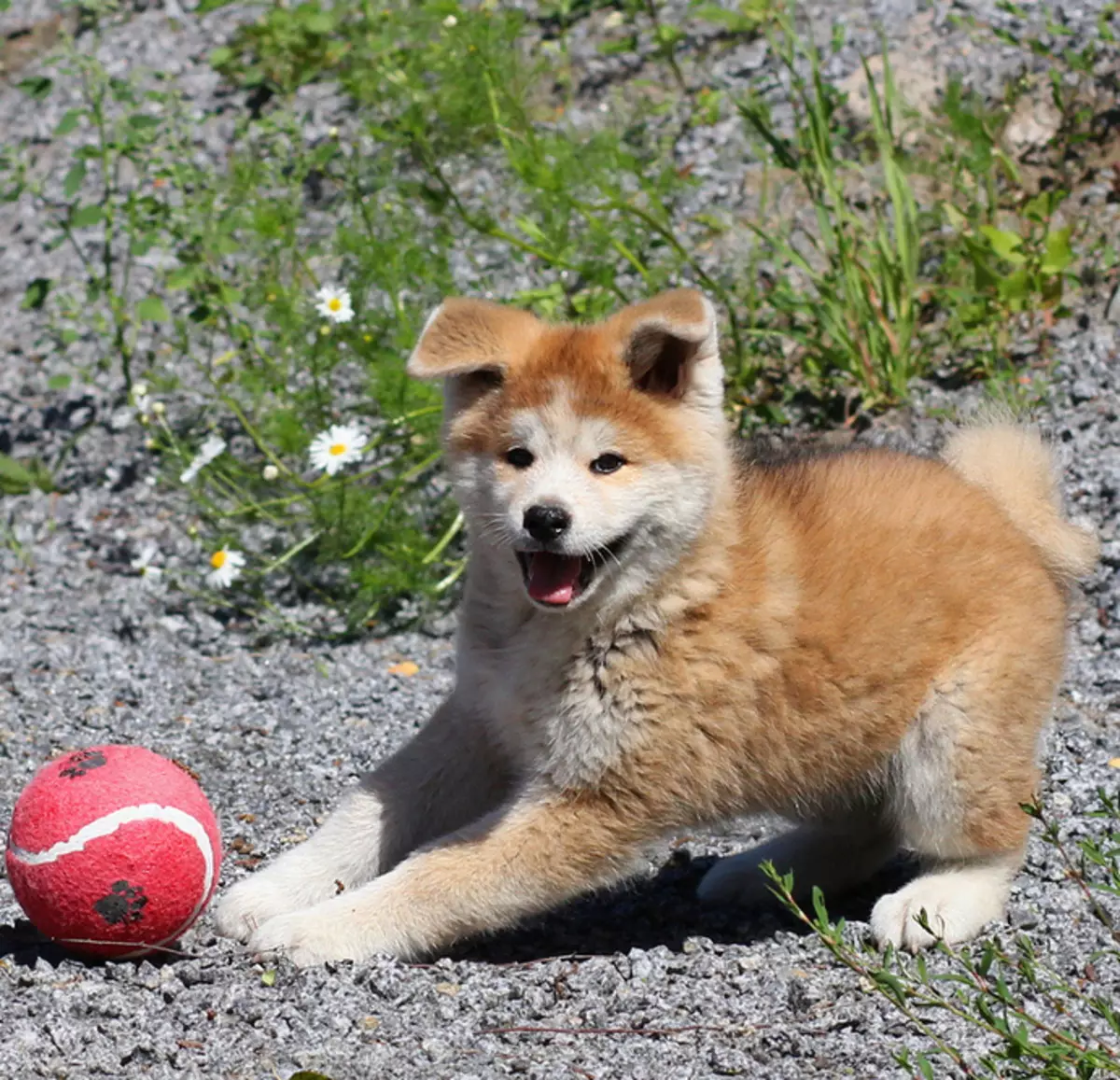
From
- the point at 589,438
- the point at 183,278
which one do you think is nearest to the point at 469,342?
the point at 589,438

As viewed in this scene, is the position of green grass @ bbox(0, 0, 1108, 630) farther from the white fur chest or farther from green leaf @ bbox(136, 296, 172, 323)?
the white fur chest

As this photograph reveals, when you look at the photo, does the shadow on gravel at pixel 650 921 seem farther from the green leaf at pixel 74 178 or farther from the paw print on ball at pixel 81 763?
the green leaf at pixel 74 178

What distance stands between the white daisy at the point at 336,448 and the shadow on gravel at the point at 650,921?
6.30ft

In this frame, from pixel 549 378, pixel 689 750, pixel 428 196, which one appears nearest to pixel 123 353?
pixel 428 196

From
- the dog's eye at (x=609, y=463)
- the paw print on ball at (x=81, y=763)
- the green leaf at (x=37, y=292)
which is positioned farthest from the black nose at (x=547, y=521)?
the green leaf at (x=37, y=292)

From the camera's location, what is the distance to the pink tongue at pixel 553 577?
3.78 metres

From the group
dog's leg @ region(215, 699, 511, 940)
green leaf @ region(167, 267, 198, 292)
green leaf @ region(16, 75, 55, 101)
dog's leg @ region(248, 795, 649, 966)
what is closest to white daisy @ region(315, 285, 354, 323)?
green leaf @ region(167, 267, 198, 292)

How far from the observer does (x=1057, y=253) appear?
21.1 feet

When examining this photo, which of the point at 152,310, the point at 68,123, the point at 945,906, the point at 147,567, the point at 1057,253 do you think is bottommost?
the point at 945,906

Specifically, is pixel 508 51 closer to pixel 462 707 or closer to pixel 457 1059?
pixel 462 707

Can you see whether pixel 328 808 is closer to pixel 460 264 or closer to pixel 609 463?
pixel 609 463

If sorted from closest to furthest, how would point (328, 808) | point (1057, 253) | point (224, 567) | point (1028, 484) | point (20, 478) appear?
point (1028, 484)
point (328, 808)
point (224, 567)
point (1057, 253)
point (20, 478)

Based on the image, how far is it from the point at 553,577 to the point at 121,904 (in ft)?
3.96

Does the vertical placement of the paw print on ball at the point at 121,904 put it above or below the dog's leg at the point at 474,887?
above
